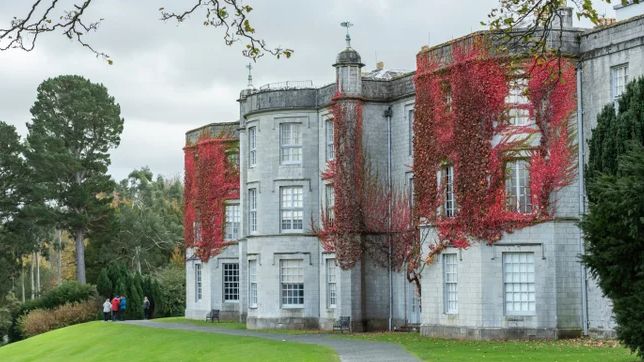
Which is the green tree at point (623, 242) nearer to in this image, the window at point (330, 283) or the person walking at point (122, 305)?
the window at point (330, 283)

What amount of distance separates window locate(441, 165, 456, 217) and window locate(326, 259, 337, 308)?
8546 millimetres

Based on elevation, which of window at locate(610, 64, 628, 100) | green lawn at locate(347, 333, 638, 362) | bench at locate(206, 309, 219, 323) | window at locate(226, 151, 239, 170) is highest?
window at locate(610, 64, 628, 100)

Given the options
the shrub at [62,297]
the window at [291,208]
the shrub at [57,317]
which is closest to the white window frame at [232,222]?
the window at [291,208]

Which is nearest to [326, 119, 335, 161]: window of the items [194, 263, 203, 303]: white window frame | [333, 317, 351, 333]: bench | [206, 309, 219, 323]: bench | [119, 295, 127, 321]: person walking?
[333, 317, 351, 333]: bench

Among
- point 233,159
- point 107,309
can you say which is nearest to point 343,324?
point 233,159

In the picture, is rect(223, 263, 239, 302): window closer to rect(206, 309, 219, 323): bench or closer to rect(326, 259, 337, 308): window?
rect(206, 309, 219, 323): bench

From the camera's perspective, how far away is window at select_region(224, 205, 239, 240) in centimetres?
5409

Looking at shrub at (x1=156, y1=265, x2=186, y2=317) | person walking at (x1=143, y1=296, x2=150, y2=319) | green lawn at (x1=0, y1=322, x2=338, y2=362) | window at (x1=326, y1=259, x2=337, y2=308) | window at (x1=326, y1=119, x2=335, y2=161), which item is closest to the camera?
green lawn at (x1=0, y1=322, x2=338, y2=362)

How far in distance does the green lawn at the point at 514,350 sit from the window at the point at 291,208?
405 inches

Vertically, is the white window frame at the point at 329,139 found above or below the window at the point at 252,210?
above

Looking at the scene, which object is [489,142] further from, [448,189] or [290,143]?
[290,143]

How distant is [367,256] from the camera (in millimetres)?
43219

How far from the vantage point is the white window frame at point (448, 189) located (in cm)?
3675

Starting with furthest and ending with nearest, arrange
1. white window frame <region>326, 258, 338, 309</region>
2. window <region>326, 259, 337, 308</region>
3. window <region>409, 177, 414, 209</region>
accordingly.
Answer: window <region>326, 259, 337, 308</region>, white window frame <region>326, 258, 338, 309</region>, window <region>409, 177, 414, 209</region>
